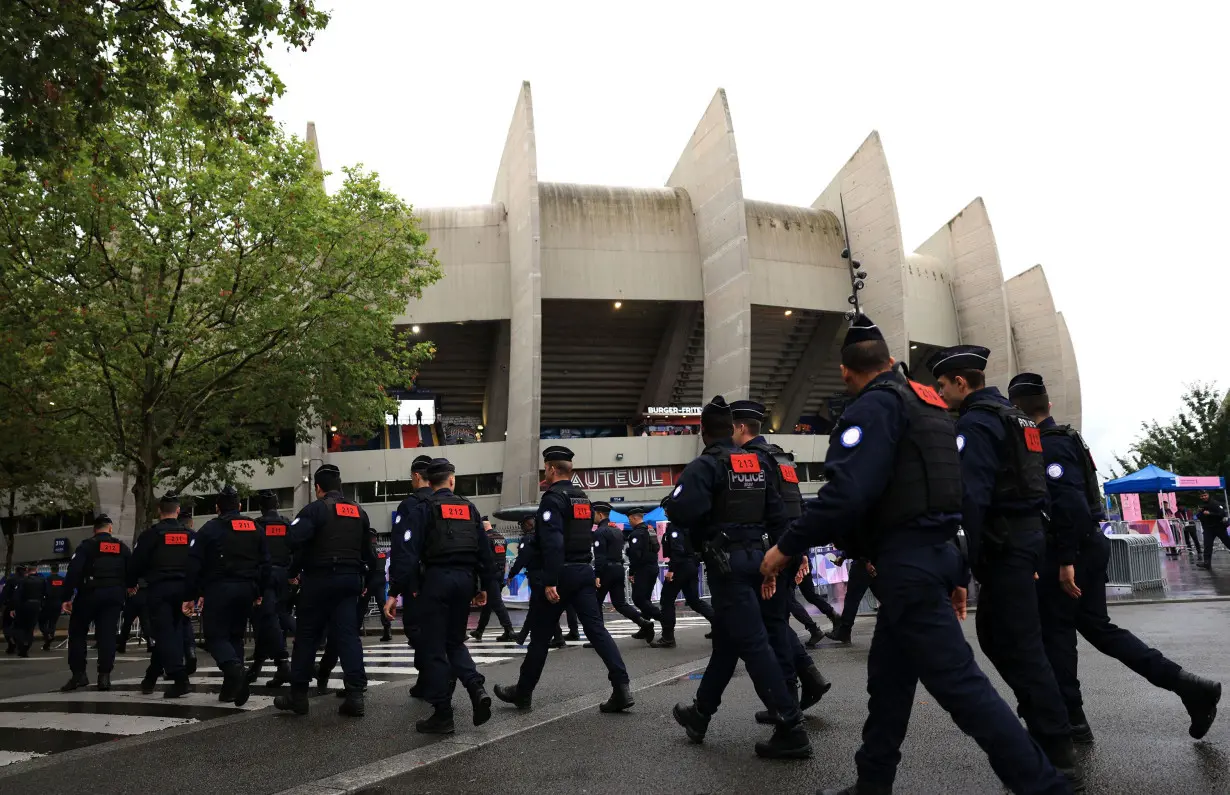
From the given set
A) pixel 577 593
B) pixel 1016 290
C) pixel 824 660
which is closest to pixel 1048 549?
pixel 577 593

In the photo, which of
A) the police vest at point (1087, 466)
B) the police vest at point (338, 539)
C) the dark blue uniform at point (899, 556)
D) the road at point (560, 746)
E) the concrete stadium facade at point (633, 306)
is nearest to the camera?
the dark blue uniform at point (899, 556)

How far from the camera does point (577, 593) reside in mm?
6797

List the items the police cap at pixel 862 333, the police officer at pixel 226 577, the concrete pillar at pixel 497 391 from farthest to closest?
the concrete pillar at pixel 497 391 < the police officer at pixel 226 577 < the police cap at pixel 862 333

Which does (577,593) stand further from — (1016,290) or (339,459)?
(1016,290)

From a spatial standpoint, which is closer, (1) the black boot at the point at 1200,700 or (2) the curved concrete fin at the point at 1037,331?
(1) the black boot at the point at 1200,700

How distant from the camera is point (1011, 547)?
172 inches

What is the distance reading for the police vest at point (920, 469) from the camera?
357 cm

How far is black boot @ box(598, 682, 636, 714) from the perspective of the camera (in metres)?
6.21

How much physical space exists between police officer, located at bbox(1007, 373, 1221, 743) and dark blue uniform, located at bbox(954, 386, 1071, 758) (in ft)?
2.33

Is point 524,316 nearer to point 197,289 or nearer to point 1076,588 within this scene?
point 197,289

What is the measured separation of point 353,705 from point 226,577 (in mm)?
2180

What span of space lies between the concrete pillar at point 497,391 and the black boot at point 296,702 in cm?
3256

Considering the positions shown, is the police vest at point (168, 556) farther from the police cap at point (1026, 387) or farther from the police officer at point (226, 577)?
the police cap at point (1026, 387)

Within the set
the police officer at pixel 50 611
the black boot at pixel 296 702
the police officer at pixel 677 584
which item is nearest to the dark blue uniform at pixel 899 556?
the black boot at pixel 296 702
